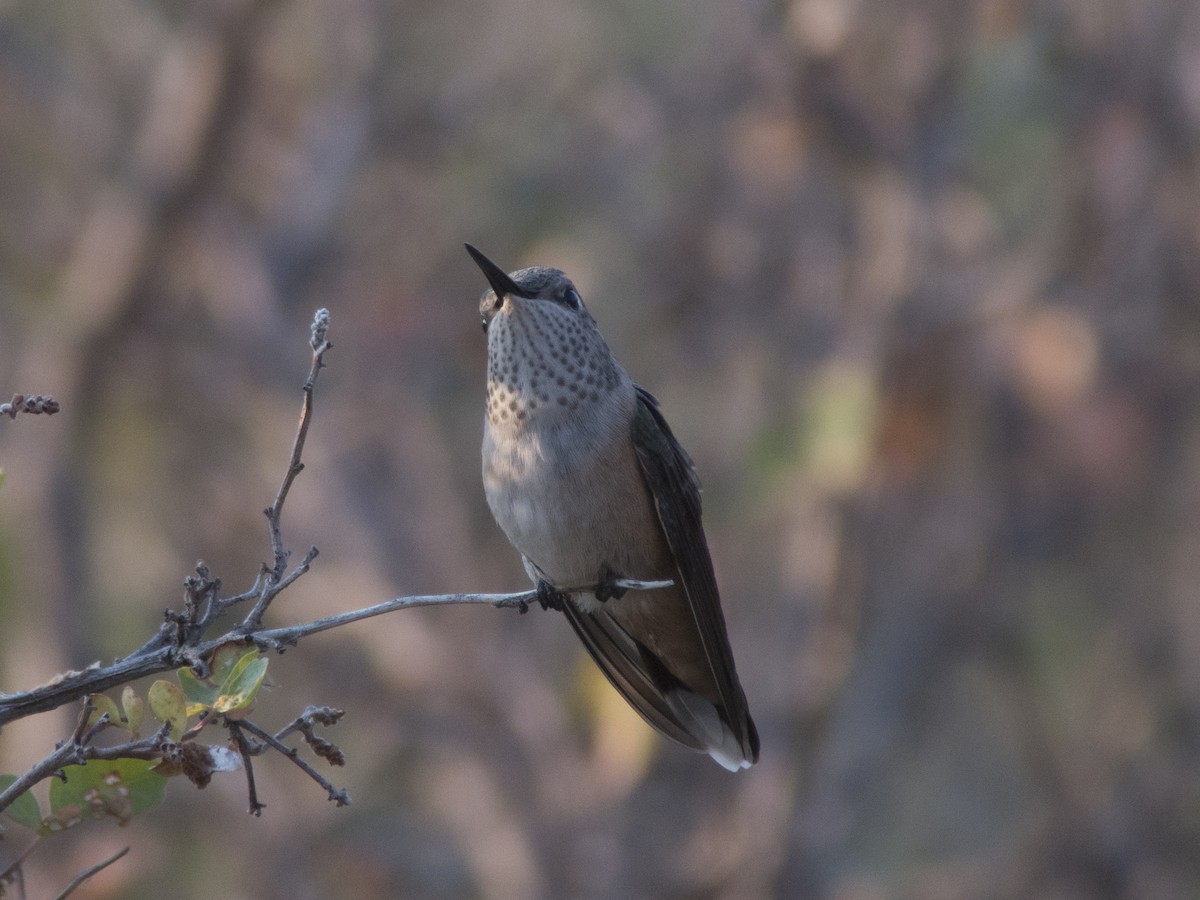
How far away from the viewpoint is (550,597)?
4.36 meters

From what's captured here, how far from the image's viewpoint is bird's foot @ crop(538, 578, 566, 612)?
431cm

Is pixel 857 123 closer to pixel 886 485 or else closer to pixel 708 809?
pixel 886 485

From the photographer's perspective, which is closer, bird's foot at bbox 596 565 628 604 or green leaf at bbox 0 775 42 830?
green leaf at bbox 0 775 42 830

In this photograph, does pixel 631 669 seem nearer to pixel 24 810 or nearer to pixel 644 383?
pixel 24 810

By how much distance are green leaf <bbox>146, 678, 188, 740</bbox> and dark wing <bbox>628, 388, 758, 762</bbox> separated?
7.29ft

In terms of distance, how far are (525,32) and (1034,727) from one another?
6364mm

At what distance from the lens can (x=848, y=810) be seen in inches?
402

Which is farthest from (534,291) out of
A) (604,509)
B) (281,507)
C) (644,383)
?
(644,383)

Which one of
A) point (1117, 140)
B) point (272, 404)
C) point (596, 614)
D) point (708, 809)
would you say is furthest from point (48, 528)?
point (1117, 140)

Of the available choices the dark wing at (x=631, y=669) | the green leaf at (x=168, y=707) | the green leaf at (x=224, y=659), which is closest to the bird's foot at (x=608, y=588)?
the dark wing at (x=631, y=669)

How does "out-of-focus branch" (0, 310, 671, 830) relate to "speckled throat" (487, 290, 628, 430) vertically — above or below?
below

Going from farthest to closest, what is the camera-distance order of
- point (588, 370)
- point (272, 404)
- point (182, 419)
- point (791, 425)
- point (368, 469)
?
point (182, 419) → point (368, 469) → point (272, 404) → point (791, 425) → point (588, 370)

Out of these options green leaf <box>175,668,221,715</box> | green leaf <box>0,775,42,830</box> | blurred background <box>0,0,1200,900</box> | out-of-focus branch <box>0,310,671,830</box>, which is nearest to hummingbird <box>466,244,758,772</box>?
out-of-focus branch <box>0,310,671,830</box>

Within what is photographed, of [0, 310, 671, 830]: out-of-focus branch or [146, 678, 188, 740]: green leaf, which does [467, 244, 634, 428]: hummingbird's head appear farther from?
[146, 678, 188, 740]: green leaf
